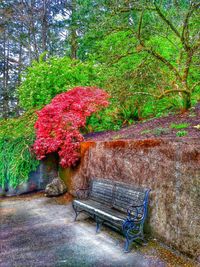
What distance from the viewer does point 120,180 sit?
211 inches

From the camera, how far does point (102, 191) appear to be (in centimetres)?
555

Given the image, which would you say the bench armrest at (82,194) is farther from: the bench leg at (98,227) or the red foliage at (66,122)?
the bench leg at (98,227)

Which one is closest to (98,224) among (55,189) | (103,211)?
(103,211)

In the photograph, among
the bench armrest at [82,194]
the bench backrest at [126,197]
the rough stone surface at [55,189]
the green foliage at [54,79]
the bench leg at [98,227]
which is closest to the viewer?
the bench backrest at [126,197]

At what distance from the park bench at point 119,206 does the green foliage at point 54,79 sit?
522cm

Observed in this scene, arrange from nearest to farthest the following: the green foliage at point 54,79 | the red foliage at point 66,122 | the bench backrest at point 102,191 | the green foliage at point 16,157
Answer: the bench backrest at point 102,191 → the red foliage at point 66,122 → the green foliage at point 16,157 → the green foliage at point 54,79

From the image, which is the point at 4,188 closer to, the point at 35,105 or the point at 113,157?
the point at 35,105

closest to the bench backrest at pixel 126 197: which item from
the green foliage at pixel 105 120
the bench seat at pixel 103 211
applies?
the bench seat at pixel 103 211

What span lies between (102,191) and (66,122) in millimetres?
2821

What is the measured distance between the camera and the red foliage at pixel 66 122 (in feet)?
24.2

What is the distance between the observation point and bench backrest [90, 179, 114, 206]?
5.25m

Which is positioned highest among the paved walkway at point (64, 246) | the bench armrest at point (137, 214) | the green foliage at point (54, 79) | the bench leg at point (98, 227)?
the green foliage at point (54, 79)

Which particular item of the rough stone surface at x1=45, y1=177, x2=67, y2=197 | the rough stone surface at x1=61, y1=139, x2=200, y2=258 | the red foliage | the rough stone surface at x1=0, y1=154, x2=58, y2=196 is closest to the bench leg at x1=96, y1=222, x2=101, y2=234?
the rough stone surface at x1=61, y1=139, x2=200, y2=258

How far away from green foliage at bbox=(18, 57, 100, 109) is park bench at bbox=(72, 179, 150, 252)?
17.1ft
